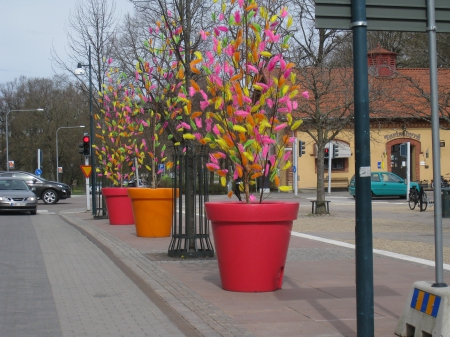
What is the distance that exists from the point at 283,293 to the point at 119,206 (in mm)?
12299

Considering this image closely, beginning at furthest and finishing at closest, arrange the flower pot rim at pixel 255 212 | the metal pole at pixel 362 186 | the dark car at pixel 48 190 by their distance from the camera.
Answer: the dark car at pixel 48 190 → the flower pot rim at pixel 255 212 → the metal pole at pixel 362 186

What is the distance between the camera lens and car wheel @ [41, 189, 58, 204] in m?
36.7

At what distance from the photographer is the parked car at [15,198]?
2569 cm

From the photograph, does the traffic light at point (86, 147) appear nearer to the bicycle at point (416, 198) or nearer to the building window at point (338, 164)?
the bicycle at point (416, 198)

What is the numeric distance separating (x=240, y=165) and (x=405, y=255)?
15.8 ft

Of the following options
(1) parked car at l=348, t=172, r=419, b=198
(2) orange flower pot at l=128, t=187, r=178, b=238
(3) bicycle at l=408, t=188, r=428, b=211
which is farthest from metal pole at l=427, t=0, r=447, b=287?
(1) parked car at l=348, t=172, r=419, b=198

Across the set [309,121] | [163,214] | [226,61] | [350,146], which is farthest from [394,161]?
[226,61]

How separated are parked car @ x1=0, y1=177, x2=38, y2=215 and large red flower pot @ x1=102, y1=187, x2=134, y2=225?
7.46m

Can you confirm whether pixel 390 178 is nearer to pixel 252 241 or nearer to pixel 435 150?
pixel 252 241

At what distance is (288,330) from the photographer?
612 centimetres

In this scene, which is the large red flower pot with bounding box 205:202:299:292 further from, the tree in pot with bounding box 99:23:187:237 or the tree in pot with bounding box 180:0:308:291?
the tree in pot with bounding box 99:23:187:237

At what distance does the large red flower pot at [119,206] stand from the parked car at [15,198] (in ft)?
24.5

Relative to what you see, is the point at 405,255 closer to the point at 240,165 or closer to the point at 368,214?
the point at 240,165

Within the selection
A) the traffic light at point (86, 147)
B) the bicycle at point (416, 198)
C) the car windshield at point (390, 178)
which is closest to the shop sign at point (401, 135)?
the car windshield at point (390, 178)
